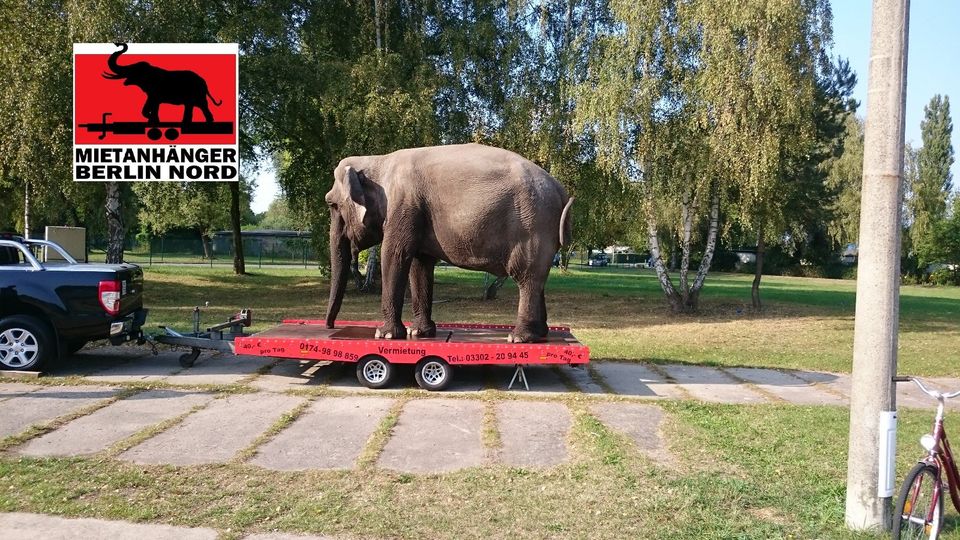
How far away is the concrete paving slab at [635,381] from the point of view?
9.81 metres

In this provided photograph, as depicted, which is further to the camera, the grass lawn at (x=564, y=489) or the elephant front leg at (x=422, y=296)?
the elephant front leg at (x=422, y=296)

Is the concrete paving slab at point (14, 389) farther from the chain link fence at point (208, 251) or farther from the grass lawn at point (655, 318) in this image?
the chain link fence at point (208, 251)

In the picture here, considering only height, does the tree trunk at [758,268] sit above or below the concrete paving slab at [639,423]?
above

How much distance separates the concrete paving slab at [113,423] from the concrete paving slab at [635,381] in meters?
5.58

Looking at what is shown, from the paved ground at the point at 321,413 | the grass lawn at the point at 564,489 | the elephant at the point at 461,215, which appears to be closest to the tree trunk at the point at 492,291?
the paved ground at the point at 321,413

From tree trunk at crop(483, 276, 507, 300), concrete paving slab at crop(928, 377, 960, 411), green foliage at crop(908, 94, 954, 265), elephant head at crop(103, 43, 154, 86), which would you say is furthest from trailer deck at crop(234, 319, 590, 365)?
green foliage at crop(908, 94, 954, 265)

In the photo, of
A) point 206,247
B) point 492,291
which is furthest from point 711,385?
point 206,247

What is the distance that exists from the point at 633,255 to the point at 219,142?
2675 inches

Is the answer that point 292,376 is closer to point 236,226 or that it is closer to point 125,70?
point 125,70

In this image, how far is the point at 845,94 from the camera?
A: 36438 millimetres

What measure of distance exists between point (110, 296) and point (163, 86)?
719 centimetres

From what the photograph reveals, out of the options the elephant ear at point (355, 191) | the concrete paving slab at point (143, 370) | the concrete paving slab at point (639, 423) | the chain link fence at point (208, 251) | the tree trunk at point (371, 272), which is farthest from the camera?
the chain link fence at point (208, 251)

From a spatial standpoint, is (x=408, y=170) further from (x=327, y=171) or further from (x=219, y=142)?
(x=327, y=171)

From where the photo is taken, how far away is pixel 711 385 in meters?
10.7
